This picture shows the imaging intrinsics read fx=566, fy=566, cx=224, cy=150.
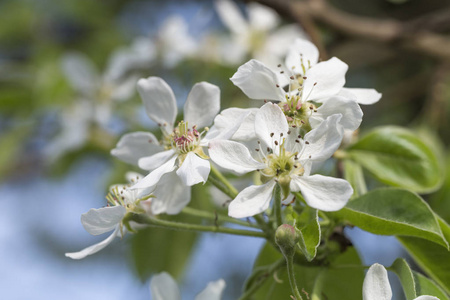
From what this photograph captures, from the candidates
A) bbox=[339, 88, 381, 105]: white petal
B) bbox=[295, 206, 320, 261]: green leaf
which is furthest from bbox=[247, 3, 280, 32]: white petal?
bbox=[295, 206, 320, 261]: green leaf

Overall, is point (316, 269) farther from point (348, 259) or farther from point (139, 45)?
point (139, 45)

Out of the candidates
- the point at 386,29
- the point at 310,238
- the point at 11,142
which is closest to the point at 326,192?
the point at 310,238

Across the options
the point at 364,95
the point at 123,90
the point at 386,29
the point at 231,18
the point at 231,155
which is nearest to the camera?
the point at 231,155

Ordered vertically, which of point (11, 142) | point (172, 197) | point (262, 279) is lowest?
point (11, 142)

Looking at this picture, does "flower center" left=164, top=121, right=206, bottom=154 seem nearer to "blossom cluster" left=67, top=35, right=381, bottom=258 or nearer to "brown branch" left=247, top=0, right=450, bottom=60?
"blossom cluster" left=67, top=35, right=381, bottom=258

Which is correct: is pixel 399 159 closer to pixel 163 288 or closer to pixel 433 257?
pixel 433 257

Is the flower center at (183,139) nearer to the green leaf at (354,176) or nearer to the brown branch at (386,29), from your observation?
the green leaf at (354,176)
